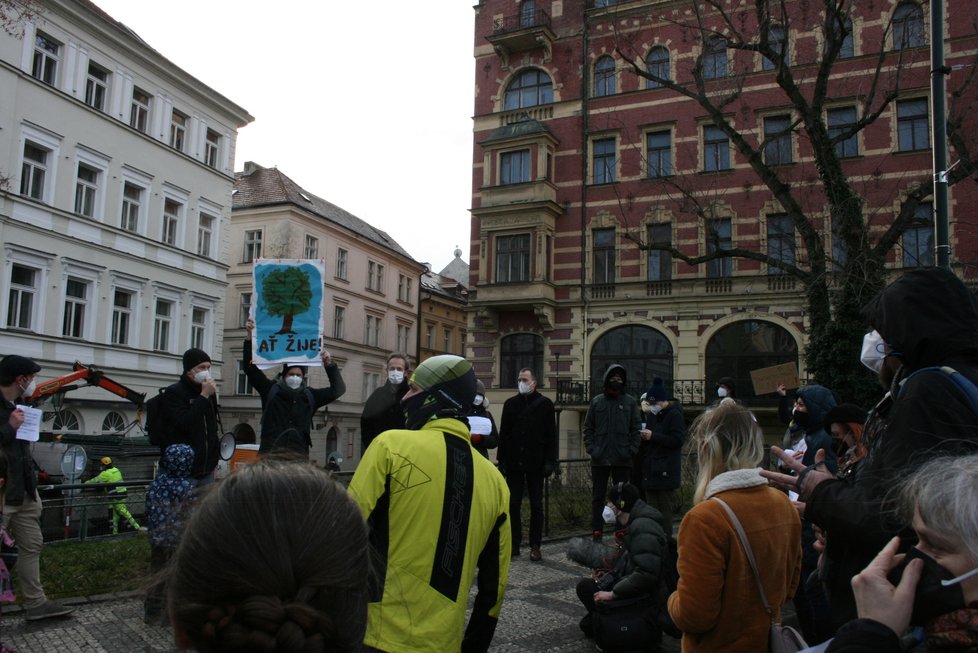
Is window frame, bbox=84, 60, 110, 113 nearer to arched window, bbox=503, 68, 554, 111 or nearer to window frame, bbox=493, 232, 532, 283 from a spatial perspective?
arched window, bbox=503, 68, 554, 111

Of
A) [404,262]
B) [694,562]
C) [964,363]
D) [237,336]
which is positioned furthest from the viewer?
[404,262]

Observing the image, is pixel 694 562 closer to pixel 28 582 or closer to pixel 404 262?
pixel 28 582

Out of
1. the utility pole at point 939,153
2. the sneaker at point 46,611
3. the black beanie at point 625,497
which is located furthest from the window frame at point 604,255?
the sneaker at point 46,611

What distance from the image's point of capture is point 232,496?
1.48 m

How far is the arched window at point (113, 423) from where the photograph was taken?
Result: 2760 centimetres

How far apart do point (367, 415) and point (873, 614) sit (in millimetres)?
6011

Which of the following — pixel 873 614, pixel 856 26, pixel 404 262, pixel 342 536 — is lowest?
pixel 873 614

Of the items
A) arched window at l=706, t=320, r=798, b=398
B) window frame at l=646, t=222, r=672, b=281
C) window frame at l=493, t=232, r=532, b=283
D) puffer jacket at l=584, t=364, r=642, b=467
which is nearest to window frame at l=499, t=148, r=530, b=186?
window frame at l=493, t=232, r=532, b=283

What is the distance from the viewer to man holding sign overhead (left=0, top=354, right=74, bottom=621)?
225 inches

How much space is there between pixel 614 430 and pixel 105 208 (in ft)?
81.3

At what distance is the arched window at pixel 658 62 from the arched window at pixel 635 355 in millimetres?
9839

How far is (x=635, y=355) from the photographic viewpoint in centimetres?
2883

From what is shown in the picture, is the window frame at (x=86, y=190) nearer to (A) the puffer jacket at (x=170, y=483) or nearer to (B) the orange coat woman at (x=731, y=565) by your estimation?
(A) the puffer jacket at (x=170, y=483)

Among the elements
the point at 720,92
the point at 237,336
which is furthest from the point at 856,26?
the point at 237,336
